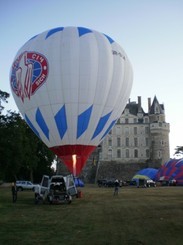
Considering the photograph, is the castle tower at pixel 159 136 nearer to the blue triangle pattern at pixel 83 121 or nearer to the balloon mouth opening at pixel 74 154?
the balloon mouth opening at pixel 74 154

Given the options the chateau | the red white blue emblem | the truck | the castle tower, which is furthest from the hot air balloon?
the chateau

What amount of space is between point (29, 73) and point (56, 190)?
822 cm

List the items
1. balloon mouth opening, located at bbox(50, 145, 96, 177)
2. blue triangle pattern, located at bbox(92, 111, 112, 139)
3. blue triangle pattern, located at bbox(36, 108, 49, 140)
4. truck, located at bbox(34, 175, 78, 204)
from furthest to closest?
blue triangle pattern, located at bbox(92, 111, 112, 139), blue triangle pattern, located at bbox(36, 108, 49, 140), balloon mouth opening, located at bbox(50, 145, 96, 177), truck, located at bbox(34, 175, 78, 204)

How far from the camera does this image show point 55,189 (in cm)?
2561

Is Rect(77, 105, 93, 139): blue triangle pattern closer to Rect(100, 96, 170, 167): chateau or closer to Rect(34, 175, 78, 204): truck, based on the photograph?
Rect(34, 175, 78, 204): truck

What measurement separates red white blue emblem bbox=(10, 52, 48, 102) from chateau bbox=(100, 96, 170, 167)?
70.9 metres

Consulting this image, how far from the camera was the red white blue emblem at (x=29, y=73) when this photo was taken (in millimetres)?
25797

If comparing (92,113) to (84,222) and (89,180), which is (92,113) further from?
(89,180)

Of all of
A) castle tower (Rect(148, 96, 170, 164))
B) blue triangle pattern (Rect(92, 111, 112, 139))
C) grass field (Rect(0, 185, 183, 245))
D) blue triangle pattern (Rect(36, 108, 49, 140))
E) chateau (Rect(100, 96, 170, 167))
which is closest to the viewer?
grass field (Rect(0, 185, 183, 245))

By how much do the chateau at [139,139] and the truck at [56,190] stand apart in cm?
7034

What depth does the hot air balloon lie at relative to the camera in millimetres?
25719

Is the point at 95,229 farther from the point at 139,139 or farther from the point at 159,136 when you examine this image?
the point at 139,139

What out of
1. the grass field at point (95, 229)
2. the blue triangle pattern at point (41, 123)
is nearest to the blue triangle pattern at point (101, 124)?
the blue triangle pattern at point (41, 123)

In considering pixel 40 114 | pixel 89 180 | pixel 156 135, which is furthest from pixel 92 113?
pixel 156 135
